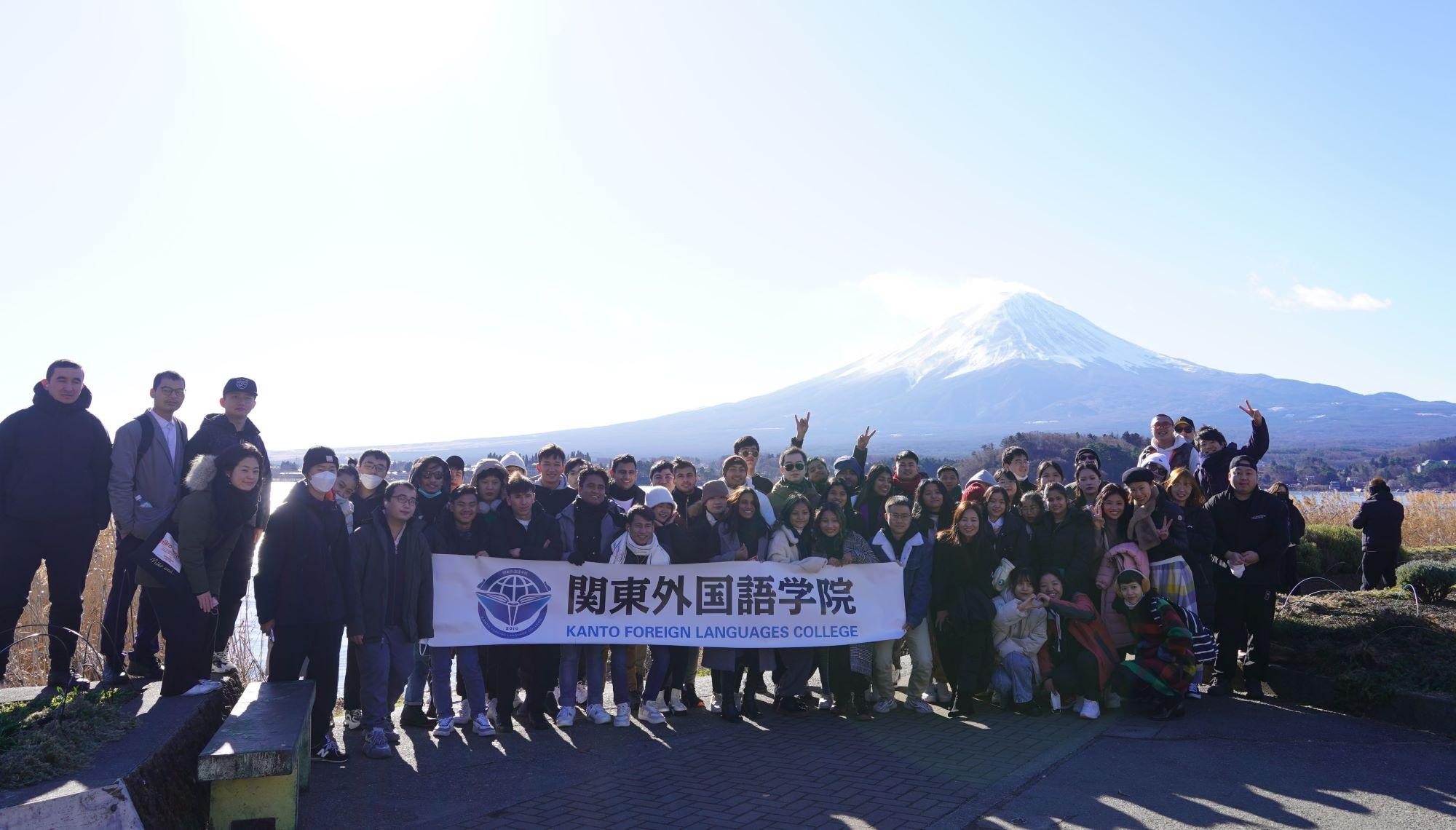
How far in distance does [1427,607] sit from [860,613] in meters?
5.43

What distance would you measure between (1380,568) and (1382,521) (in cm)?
75

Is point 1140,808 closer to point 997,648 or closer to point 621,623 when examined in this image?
point 997,648

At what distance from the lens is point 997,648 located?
768 cm

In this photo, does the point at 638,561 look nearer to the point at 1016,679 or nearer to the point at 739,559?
the point at 739,559

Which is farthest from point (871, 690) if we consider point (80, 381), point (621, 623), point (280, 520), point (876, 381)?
point (876, 381)

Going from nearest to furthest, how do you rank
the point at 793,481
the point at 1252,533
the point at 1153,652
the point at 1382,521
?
the point at 1153,652 → the point at 1252,533 → the point at 793,481 → the point at 1382,521

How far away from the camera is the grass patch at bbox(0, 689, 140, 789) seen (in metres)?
4.13

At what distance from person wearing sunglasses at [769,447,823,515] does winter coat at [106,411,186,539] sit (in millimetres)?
4824

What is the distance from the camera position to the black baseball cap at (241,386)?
7.02m

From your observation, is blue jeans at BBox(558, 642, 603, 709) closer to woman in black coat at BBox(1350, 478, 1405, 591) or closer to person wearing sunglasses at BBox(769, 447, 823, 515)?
person wearing sunglasses at BBox(769, 447, 823, 515)

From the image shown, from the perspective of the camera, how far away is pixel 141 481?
6.33 m

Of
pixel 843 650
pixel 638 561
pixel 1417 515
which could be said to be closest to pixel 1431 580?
pixel 843 650

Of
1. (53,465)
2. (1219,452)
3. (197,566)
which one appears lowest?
(197,566)

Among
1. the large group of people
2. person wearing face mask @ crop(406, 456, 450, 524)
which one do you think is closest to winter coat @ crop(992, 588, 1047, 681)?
the large group of people
